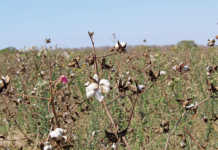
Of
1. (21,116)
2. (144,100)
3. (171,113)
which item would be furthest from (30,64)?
(171,113)

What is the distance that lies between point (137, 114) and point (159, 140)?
82 cm

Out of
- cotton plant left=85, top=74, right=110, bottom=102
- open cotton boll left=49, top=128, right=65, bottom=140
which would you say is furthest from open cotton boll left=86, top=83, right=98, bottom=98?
open cotton boll left=49, top=128, right=65, bottom=140

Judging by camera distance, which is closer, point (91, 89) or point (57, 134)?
point (91, 89)

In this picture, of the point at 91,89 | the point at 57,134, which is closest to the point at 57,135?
the point at 57,134

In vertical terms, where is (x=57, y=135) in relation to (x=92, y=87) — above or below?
below

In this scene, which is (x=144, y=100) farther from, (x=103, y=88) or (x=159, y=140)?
(x=103, y=88)

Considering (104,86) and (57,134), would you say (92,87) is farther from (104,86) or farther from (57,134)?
(57,134)

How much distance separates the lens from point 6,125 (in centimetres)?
341

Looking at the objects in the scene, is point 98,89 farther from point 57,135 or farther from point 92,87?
point 57,135

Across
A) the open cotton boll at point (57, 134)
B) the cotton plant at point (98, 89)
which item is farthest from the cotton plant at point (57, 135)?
the cotton plant at point (98, 89)

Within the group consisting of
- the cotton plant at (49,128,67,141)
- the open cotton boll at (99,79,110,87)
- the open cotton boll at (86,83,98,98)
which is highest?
the open cotton boll at (99,79,110,87)

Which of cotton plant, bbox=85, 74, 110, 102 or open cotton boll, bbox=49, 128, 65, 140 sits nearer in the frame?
cotton plant, bbox=85, 74, 110, 102

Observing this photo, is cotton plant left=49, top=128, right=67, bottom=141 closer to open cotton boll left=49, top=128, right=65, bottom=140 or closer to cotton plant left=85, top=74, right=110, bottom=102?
open cotton boll left=49, top=128, right=65, bottom=140

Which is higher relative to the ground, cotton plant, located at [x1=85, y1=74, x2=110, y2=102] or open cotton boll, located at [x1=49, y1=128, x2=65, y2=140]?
cotton plant, located at [x1=85, y1=74, x2=110, y2=102]
